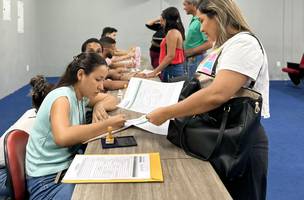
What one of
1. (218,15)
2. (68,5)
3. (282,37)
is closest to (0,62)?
(68,5)

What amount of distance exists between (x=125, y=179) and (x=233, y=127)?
1.37ft

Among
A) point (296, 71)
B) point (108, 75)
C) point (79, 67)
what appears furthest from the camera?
point (296, 71)

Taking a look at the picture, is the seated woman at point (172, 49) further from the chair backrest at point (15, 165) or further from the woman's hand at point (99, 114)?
the chair backrest at point (15, 165)

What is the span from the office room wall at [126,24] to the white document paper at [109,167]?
7935 mm

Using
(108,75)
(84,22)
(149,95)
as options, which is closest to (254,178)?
(149,95)

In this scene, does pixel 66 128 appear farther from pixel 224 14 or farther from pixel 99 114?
pixel 224 14

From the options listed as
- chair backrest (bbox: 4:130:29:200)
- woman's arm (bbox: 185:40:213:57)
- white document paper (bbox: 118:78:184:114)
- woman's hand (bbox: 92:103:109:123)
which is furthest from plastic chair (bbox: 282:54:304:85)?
chair backrest (bbox: 4:130:29:200)

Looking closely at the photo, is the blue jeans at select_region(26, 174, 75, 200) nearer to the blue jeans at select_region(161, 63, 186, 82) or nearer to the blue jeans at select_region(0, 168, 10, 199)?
the blue jeans at select_region(0, 168, 10, 199)

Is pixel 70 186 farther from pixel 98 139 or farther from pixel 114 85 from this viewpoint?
pixel 114 85

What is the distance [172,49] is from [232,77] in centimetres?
227

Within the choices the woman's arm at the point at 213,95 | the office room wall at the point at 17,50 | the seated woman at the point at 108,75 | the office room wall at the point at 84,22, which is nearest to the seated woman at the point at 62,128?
the woman's arm at the point at 213,95

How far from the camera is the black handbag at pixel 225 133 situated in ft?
4.21

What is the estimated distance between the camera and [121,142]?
59.4 inches

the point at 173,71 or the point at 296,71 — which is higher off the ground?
the point at 173,71
